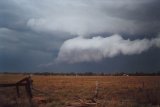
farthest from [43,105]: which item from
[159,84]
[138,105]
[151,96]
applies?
[159,84]

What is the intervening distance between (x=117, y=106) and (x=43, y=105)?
13.6 ft

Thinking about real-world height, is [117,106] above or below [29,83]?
below

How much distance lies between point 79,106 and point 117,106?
2007mm

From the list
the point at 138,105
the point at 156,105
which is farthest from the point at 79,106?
the point at 156,105

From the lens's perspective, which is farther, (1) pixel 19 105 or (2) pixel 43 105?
(2) pixel 43 105

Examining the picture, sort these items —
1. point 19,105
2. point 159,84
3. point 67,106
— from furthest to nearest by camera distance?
1. point 159,84
2. point 67,106
3. point 19,105

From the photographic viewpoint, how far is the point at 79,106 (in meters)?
18.4

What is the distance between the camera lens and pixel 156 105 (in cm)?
1973

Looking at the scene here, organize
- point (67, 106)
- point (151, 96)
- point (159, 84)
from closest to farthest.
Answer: point (67, 106) → point (151, 96) → point (159, 84)

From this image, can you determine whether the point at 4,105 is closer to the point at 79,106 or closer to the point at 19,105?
the point at 19,105

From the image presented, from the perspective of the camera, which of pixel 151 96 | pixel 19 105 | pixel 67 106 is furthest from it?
pixel 151 96

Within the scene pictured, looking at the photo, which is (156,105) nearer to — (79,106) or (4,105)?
(79,106)

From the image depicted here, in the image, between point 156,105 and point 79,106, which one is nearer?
point 79,106

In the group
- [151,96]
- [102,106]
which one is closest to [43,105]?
[102,106]
